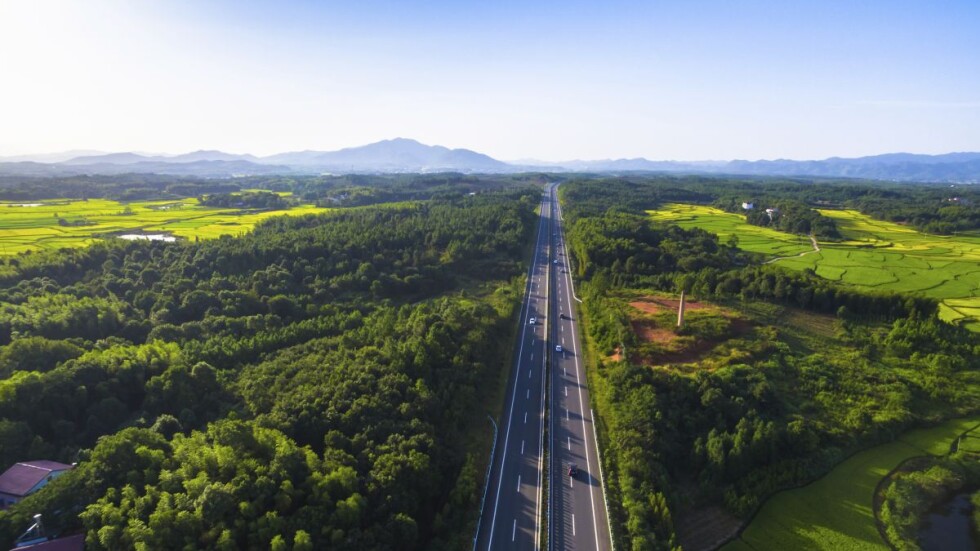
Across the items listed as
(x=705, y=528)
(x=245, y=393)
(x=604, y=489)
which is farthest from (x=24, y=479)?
(x=705, y=528)

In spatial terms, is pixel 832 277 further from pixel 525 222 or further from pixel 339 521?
pixel 339 521

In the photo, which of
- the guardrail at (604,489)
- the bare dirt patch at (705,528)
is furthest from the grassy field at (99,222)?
the bare dirt patch at (705,528)

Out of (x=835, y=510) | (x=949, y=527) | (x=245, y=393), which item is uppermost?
(x=245, y=393)

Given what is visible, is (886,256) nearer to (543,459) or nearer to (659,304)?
(659,304)

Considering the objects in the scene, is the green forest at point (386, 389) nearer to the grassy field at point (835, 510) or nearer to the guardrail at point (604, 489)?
the guardrail at point (604, 489)

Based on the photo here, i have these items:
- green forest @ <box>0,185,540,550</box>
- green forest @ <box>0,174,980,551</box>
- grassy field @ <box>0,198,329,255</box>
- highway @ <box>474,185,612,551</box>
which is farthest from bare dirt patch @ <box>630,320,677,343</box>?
grassy field @ <box>0,198,329,255</box>

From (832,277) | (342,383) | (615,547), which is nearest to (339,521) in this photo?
(342,383)

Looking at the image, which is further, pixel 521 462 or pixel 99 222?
pixel 99 222
